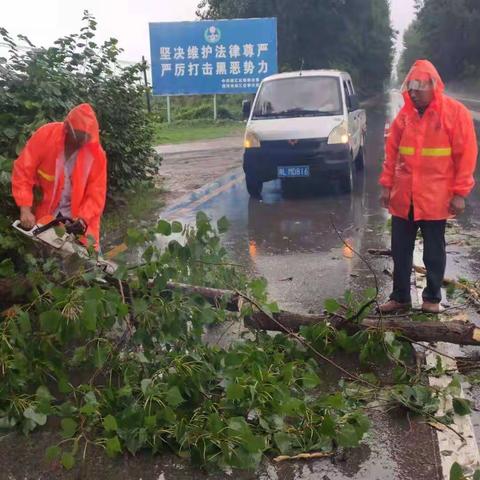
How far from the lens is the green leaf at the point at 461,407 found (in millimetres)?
3432

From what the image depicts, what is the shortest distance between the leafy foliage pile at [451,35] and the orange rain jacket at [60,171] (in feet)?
209

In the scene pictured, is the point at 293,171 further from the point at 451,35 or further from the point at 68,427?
the point at 451,35

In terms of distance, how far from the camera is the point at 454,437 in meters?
3.33

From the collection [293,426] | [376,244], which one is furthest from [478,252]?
[293,426]

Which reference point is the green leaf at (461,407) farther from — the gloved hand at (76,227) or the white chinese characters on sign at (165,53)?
the white chinese characters on sign at (165,53)

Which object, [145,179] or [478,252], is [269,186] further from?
[478,252]

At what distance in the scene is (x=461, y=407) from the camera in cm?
344

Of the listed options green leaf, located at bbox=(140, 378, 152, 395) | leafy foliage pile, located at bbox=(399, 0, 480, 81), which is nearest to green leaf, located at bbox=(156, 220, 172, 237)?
→ green leaf, located at bbox=(140, 378, 152, 395)

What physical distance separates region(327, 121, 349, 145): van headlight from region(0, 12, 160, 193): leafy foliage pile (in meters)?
2.82

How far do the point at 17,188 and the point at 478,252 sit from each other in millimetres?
4891

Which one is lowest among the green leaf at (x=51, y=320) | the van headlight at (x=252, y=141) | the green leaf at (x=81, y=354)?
the green leaf at (x=81, y=354)

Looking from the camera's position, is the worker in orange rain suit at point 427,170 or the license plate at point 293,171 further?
the license plate at point 293,171

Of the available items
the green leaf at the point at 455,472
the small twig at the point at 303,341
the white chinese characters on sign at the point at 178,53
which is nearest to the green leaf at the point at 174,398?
the small twig at the point at 303,341

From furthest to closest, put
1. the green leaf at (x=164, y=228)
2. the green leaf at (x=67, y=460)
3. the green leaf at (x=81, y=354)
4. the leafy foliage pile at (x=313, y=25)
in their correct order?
the leafy foliage pile at (x=313, y=25) → the green leaf at (x=164, y=228) → the green leaf at (x=81, y=354) → the green leaf at (x=67, y=460)
